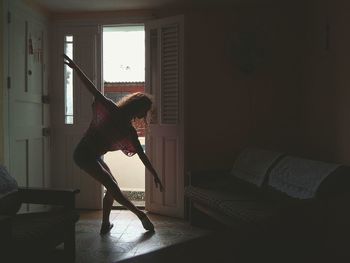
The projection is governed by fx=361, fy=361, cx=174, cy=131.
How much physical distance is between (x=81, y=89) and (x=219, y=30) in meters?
1.86

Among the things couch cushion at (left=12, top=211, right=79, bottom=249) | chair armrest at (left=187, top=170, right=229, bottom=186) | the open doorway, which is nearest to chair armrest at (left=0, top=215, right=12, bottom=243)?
couch cushion at (left=12, top=211, right=79, bottom=249)

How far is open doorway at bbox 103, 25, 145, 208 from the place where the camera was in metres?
6.01

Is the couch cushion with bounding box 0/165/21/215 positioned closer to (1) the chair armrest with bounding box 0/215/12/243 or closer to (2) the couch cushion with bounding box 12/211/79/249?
(2) the couch cushion with bounding box 12/211/79/249

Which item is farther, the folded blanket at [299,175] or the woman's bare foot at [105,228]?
the woman's bare foot at [105,228]

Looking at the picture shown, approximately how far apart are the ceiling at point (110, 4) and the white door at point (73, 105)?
24cm

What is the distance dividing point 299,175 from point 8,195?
2.20 meters

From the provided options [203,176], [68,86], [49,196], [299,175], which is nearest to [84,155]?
[49,196]

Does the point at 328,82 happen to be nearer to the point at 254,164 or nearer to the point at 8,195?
the point at 254,164

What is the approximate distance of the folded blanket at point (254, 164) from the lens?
342cm

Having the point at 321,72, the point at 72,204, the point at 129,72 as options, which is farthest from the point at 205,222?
the point at 129,72

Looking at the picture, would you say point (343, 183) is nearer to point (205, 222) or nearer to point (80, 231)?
point (205, 222)

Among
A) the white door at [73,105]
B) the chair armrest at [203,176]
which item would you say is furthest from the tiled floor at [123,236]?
the chair armrest at [203,176]

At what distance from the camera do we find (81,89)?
4559mm

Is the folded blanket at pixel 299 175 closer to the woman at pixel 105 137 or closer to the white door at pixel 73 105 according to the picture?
the woman at pixel 105 137
